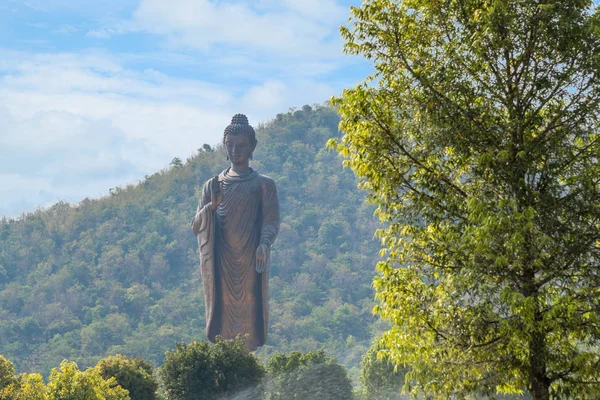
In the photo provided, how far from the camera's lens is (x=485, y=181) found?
8289 mm

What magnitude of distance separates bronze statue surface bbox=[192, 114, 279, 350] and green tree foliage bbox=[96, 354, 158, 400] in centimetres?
297

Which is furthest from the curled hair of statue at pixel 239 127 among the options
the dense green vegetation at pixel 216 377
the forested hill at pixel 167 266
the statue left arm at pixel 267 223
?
the forested hill at pixel 167 266

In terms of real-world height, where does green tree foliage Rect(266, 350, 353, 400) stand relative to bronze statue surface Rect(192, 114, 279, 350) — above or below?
below

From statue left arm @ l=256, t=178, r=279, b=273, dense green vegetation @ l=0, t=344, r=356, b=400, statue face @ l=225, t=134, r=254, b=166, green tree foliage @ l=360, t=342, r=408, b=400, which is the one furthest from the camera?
statue face @ l=225, t=134, r=254, b=166

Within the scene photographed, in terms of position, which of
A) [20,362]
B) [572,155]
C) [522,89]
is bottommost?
[20,362]

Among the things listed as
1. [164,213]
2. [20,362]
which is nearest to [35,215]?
[164,213]

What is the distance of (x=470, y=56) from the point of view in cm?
Answer: 844

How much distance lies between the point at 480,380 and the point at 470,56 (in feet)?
9.15

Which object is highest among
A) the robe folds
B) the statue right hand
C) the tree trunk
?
the statue right hand

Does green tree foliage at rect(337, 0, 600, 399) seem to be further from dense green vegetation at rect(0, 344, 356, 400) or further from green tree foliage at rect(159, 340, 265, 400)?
green tree foliage at rect(159, 340, 265, 400)

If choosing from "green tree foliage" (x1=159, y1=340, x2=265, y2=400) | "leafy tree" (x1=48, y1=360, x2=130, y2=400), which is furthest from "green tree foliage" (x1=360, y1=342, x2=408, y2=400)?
"leafy tree" (x1=48, y1=360, x2=130, y2=400)

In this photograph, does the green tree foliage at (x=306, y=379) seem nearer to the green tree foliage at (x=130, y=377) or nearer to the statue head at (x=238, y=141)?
the green tree foliage at (x=130, y=377)

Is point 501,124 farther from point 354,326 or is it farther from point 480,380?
point 354,326

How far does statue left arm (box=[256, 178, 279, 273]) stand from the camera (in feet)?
62.7
